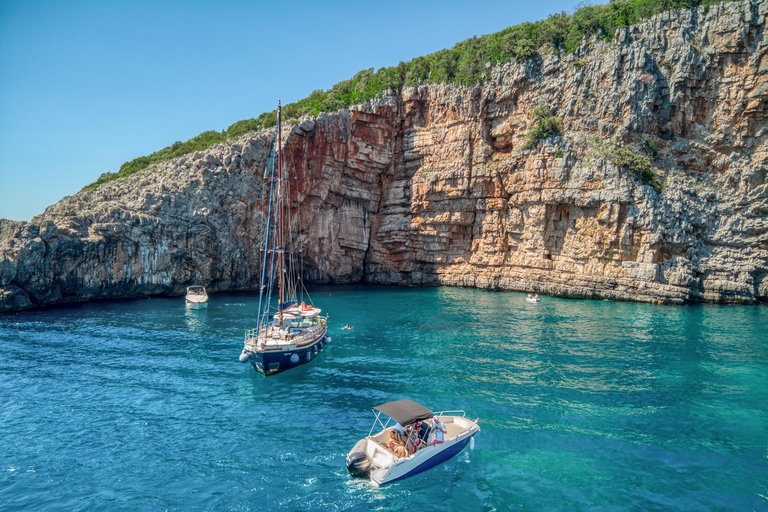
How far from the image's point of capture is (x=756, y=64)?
49531 mm

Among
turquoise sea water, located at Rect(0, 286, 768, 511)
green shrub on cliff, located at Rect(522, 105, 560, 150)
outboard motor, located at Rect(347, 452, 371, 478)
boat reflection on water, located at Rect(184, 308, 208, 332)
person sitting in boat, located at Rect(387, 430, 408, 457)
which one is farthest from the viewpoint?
green shrub on cliff, located at Rect(522, 105, 560, 150)

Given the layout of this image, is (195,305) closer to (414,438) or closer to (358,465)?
(358,465)

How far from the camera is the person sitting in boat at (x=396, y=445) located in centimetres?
1688

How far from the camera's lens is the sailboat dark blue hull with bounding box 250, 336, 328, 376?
2706 cm

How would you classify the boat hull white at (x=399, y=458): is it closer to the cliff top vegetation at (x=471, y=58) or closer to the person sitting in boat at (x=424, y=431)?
the person sitting in boat at (x=424, y=431)

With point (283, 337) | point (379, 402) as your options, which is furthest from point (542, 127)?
point (379, 402)

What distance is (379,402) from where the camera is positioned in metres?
23.0

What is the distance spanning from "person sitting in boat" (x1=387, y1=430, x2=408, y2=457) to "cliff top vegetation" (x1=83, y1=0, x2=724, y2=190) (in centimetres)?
A: 5552

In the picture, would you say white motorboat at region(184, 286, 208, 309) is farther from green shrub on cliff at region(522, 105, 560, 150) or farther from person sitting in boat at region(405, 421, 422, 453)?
green shrub on cliff at region(522, 105, 560, 150)

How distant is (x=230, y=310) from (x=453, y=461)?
35325 mm

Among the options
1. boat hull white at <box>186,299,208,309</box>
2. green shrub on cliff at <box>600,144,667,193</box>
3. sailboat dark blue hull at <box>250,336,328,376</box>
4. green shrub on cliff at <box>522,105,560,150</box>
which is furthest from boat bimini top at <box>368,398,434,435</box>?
green shrub on cliff at <box>522,105,560,150</box>

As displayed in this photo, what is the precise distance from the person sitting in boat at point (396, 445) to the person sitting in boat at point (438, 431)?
48.7 inches

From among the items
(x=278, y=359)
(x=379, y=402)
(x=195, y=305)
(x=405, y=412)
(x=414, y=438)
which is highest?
(x=195, y=305)

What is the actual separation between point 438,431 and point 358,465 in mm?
3570
